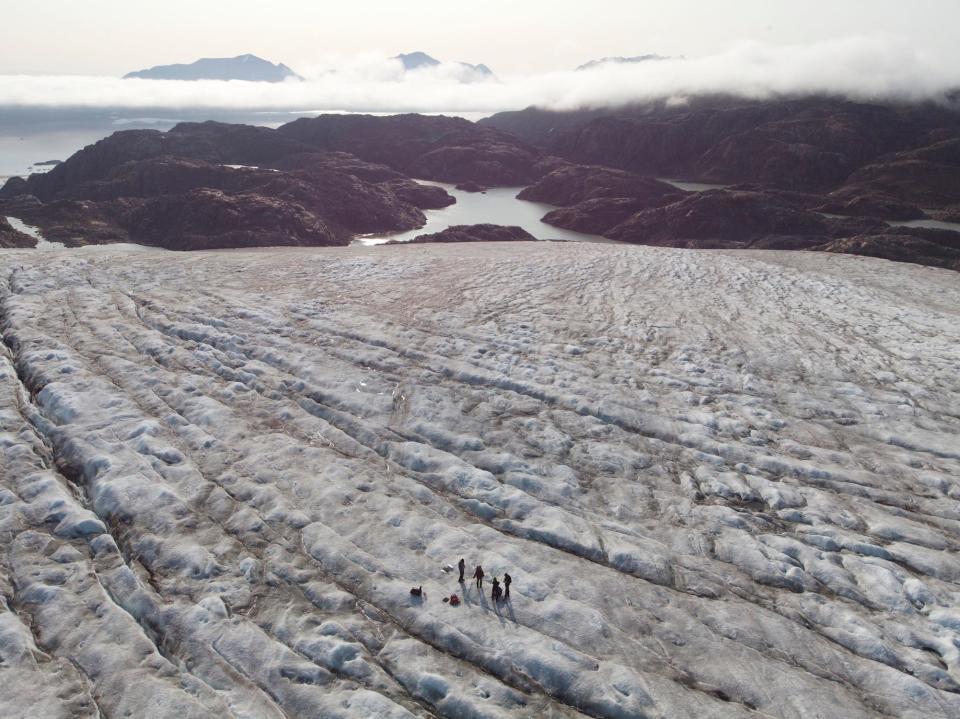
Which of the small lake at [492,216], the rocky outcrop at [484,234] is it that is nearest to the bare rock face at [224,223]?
the small lake at [492,216]

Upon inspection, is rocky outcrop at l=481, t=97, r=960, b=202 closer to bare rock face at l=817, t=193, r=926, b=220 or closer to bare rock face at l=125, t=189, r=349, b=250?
bare rock face at l=817, t=193, r=926, b=220

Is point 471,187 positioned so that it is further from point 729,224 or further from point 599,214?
point 729,224

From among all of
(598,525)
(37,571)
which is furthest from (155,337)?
(598,525)

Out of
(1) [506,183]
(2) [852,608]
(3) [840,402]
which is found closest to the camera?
(2) [852,608]

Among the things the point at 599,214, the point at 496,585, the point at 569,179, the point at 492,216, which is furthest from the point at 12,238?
the point at 569,179

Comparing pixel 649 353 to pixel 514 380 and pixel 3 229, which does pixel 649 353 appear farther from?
pixel 3 229
